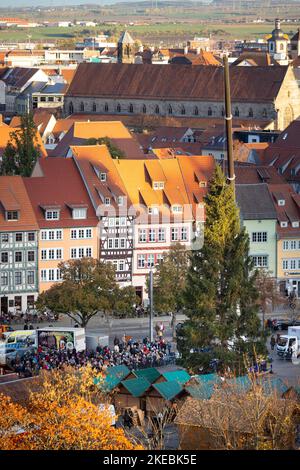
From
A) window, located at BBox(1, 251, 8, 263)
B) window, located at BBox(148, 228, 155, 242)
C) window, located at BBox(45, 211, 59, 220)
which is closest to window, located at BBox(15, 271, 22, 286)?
window, located at BBox(1, 251, 8, 263)

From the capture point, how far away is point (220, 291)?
6084cm

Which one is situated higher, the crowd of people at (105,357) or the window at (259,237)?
the window at (259,237)

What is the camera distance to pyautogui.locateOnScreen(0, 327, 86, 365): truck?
226 ft

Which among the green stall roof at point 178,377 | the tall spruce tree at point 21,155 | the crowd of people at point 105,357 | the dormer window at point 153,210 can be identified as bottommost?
the green stall roof at point 178,377

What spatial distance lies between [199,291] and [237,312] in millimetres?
1440

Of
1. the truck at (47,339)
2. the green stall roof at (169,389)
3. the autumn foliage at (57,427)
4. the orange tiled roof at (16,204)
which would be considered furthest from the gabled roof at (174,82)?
the autumn foliage at (57,427)

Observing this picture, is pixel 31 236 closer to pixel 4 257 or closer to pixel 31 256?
pixel 31 256

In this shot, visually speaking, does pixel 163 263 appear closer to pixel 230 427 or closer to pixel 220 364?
pixel 220 364

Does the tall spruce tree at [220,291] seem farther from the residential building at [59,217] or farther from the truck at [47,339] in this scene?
the residential building at [59,217]

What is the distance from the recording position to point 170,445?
4959 centimetres

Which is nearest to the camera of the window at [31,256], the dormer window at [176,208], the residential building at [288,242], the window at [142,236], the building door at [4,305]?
the building door at [4,305]

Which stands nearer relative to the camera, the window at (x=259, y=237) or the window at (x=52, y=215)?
the window at (x=52, y=215)

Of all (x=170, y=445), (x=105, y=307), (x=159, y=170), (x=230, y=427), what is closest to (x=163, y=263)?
(x=105, y=307)

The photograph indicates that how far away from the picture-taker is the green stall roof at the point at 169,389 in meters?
56.0
